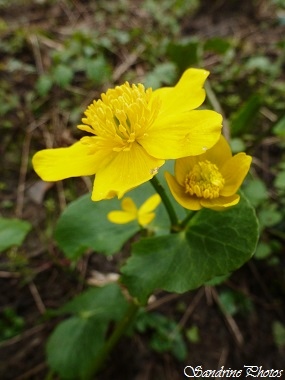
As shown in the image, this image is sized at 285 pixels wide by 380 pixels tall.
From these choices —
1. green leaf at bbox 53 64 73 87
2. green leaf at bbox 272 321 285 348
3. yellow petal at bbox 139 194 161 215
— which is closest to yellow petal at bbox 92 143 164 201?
yellow petal at bbox 139 194 161 215

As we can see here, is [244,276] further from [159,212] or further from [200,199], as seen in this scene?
[200,199]

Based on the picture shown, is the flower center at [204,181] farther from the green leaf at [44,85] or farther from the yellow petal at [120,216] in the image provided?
the green leaf at [44,85]

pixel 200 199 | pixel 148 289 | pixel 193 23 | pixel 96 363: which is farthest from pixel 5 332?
pixel 193 23

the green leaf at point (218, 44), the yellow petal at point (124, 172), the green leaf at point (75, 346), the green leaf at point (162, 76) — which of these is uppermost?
the yellow petal at point (124, 172)

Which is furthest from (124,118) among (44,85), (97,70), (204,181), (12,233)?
(44,85)

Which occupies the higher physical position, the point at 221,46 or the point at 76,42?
the point at 76,42

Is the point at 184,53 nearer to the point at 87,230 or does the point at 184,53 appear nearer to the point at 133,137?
the point at 87,230

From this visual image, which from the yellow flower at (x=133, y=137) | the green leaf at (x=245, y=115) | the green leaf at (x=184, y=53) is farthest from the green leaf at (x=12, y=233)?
the green leaf at (x=184, y=53)

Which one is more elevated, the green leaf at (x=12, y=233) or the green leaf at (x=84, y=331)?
the green leaf at (x=12, y=233)
